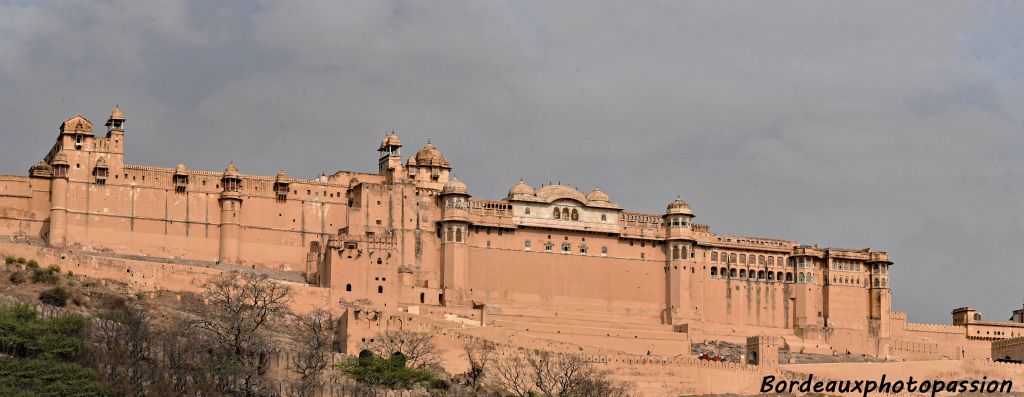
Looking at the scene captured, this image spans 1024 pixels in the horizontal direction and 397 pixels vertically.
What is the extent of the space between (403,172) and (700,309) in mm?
17482

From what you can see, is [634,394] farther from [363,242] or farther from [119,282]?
[119,282]

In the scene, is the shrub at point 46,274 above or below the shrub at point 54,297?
above

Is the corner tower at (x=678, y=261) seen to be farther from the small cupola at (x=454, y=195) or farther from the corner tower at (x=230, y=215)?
the corner tower at (x=230, y=215)

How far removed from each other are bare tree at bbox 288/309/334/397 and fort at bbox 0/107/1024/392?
1.07 meters

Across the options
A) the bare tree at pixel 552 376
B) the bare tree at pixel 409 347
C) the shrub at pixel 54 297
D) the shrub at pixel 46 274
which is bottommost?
the bare tree at pixel 552 376

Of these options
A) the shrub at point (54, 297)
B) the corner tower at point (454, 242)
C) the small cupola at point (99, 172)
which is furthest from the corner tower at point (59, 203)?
the corner tower at point (454, 242)

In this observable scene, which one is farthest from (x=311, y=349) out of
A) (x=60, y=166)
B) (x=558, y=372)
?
(x=60, y=166)

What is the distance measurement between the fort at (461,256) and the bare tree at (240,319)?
65.8 inches

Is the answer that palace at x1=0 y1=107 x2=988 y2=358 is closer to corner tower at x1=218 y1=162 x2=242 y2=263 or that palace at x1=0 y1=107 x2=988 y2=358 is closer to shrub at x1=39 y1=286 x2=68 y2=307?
corner tower at x1=218 y1=162 x2=242 y2=263

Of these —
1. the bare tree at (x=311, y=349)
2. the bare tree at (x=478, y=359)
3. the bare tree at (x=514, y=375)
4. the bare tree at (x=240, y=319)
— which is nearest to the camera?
the bare tree at (x=240, y=319)

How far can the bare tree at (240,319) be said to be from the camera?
83.5m

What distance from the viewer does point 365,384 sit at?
279 ft

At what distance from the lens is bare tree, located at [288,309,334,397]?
8431 centimetres

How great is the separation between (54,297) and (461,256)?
22.9 m
